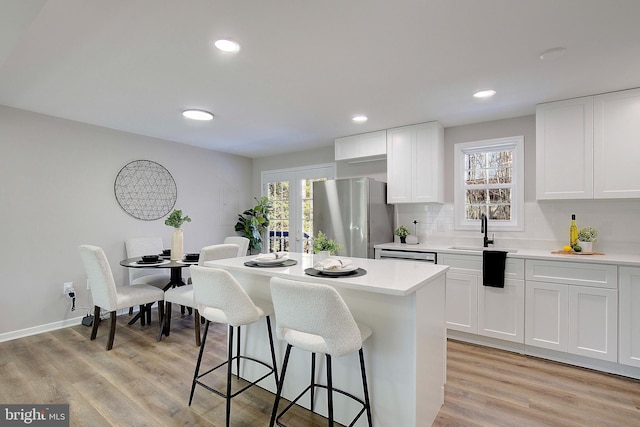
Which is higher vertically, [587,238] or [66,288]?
[587,238]

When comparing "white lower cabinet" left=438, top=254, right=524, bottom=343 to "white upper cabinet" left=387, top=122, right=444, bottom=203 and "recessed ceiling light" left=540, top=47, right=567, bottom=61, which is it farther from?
"recessed ceiling light" left=540, top=47, right=567, bottom=61

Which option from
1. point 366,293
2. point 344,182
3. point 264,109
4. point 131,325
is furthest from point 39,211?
point 366,293

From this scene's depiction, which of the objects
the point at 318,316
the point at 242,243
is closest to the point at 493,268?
the point at 318,316

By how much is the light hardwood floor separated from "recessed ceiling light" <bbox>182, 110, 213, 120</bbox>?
2.34 m

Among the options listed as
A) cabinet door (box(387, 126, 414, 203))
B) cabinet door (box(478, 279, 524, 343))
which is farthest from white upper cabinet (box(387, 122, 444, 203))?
cabinet door (box(478, 279, 524, 343))

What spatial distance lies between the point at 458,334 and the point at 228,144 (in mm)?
3951

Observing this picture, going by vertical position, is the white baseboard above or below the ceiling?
below

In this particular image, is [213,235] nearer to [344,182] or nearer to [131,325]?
[131,325]

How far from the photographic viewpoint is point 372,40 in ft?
6.42

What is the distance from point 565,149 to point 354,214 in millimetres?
2179

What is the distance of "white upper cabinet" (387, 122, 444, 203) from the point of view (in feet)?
12.0

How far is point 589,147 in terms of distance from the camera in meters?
2.85

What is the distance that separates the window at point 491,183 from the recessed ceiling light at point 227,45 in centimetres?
282

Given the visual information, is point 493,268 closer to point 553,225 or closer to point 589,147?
point 553,225
